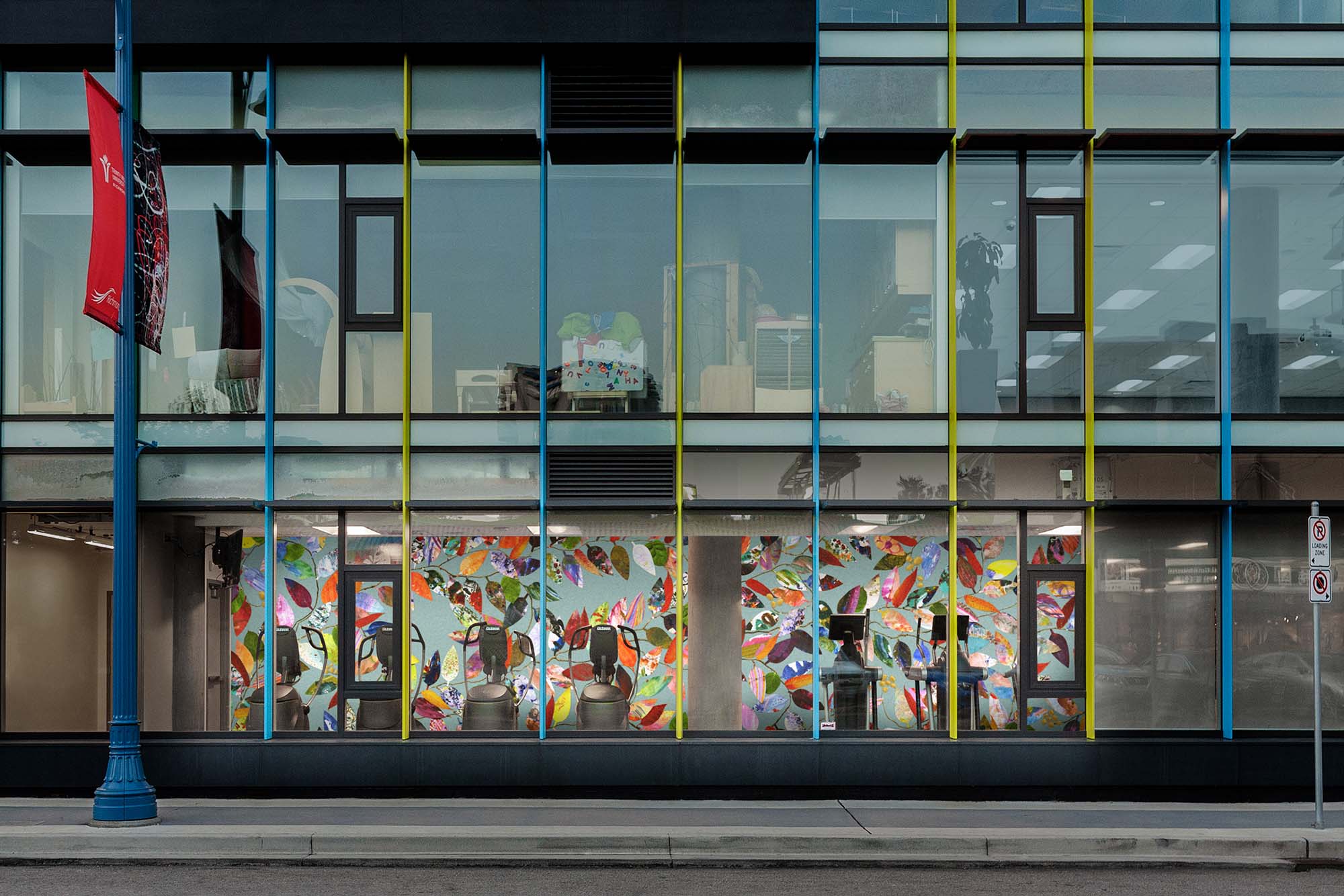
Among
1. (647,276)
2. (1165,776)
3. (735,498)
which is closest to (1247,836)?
(1165,776)

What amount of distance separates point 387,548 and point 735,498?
4015 mm

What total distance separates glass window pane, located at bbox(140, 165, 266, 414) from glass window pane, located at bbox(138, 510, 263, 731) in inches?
54.2

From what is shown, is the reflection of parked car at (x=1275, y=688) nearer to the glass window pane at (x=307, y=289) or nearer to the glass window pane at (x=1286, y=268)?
the glass window pane at (x=1286, y=268)

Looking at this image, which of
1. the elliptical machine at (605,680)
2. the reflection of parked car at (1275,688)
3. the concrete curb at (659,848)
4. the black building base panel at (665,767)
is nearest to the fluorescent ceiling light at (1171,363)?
the reflection of parked car at (1275,688)

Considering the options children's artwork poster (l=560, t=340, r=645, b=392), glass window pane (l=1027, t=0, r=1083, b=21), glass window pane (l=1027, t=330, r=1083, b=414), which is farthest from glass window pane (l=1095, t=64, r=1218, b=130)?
children's artwork poster (l=560, t=340, r=645, b=392)

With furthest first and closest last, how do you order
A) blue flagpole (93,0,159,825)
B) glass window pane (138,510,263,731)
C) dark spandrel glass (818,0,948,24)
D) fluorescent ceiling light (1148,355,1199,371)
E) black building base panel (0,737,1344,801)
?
1. dark spandrel glass (818,0,948,24)
2. fluorescent ceiling light (1148,355,1199,371)
3. glass window pane (138,510,263,731)
4. black building base panel (0,737,1344,801)
5. blue flagpole (93,0,159,825)

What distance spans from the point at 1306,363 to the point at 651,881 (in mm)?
9480

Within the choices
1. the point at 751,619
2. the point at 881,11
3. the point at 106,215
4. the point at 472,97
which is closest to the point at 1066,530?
the point at 751,619

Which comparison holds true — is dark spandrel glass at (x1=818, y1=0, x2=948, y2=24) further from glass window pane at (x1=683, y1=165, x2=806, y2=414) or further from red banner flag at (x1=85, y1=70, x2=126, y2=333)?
red banner flag at (x1=85, y1=70, x2=126, y2=333)

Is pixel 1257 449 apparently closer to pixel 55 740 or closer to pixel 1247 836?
pixel 1247 836

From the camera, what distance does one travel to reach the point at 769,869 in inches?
415

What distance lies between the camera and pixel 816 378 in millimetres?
13531

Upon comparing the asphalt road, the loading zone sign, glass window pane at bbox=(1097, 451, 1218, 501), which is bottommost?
the asphalt road

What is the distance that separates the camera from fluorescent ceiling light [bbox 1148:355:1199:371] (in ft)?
44.7
